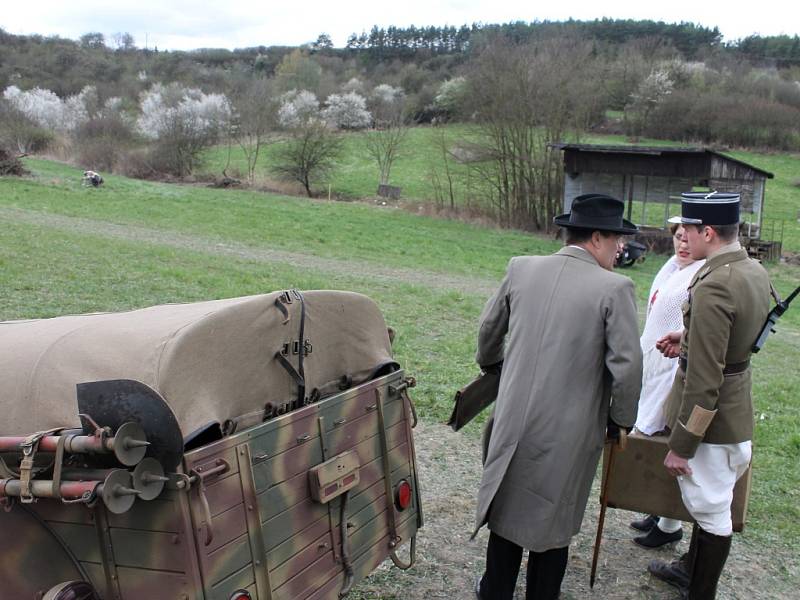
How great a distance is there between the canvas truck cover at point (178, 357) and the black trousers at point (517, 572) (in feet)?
4.14

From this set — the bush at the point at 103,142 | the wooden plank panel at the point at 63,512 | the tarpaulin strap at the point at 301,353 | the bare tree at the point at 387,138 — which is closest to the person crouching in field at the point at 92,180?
the bush at the point at 103,142

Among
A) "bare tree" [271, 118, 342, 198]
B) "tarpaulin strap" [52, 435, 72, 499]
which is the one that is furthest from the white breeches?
"bare tree" [271, 118, 342, 198]

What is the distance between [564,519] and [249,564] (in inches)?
63.8

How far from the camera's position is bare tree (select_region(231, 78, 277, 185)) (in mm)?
45353

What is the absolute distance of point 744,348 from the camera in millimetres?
3908

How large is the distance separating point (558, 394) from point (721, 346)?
807 millimetres

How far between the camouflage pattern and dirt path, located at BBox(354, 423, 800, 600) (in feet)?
3.02

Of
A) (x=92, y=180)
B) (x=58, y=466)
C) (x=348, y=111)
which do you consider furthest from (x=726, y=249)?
(x=348, y=111)

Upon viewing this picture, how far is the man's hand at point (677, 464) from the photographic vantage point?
3.94 m

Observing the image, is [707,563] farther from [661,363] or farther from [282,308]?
[282,308]

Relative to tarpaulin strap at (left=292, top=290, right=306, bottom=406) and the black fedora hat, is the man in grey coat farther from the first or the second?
tarpaulin strap at (left=292, top=290, right=306, bottom=406)

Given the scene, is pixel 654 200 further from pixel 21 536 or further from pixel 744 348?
pixel 21 536

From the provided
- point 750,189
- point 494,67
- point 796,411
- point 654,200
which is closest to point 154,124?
point 494,67

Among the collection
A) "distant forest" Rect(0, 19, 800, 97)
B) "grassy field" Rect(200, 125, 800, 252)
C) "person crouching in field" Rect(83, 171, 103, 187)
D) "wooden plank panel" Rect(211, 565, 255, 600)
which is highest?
"distant forest" Rect(0, 19, 800, 97)
